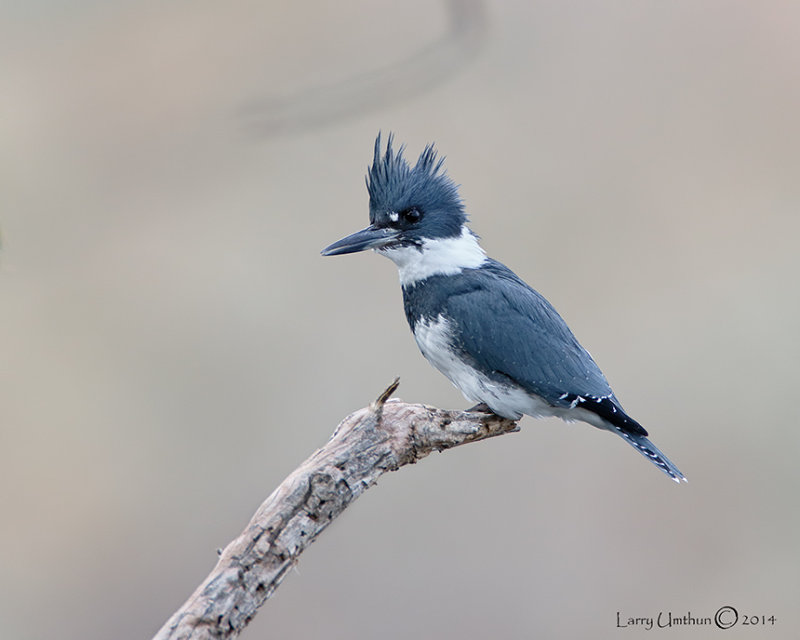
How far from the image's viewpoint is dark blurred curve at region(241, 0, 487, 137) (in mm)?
2008

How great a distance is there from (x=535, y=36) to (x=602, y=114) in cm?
62

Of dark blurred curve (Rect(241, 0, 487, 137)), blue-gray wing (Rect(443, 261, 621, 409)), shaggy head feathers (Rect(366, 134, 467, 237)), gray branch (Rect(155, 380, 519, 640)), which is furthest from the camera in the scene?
shaggy head feathers (Rect(366, 134, 467, 237))

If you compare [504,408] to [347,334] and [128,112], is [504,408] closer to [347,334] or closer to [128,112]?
[347,334]

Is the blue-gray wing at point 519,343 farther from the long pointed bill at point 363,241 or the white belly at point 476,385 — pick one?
the long pointed bill at point 363,241

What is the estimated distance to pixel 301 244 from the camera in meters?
4.80

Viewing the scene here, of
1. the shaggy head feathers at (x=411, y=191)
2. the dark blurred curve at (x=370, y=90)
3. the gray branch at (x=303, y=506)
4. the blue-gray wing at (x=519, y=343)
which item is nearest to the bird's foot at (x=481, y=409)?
the blue-gray wing at (x=519, y=343)

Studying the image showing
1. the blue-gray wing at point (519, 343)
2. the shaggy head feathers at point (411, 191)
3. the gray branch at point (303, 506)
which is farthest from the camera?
the shaggy head feathers at point (411, 191)

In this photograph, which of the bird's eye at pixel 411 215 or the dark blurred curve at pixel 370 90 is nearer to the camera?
the dark blurred curve at pixel 370 90

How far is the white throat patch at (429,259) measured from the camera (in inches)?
104

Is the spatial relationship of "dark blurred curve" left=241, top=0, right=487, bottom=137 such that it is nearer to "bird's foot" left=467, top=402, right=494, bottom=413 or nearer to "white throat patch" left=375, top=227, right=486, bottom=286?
"white throat patch" left=375, top=227, right=486, bottom=286

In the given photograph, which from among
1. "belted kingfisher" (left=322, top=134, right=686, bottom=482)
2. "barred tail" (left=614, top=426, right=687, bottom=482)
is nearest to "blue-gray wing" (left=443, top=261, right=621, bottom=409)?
"belted kingfisher" (left=322, top=134, right=686, bottom=482)

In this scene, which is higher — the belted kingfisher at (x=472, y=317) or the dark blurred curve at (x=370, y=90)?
the dark blurred curve at (x=370, y=90)

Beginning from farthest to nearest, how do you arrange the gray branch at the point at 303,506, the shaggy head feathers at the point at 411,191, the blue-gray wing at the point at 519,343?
the shaggy head feathers at the point at 411,191, the blue-gray wing at the point at 519,343, the gray branch at the point at 303,506

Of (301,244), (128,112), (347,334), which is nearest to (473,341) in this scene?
(347,334)
